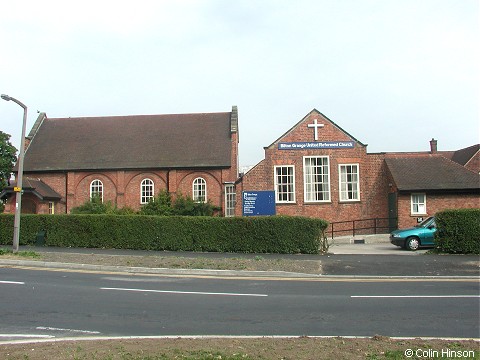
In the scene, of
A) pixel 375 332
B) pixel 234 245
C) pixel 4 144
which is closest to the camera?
pixel 375 332

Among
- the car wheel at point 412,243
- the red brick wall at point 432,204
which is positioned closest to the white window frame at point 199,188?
the red brick wall at point 432,204

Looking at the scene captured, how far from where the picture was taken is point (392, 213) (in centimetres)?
2866

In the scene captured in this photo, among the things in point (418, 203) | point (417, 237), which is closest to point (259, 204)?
point (417, 237)

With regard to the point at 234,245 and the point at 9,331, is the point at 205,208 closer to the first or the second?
the point at 234,245

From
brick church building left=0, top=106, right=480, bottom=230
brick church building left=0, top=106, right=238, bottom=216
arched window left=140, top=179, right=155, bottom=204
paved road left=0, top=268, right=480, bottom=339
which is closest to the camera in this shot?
paved road left=0, top=268, right=480, bottom=339

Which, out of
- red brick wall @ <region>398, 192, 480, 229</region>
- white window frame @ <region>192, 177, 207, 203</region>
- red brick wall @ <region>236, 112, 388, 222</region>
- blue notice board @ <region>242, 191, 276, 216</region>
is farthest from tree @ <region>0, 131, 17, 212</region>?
red brick wall @ <region>398, 192, 480, 229</region>

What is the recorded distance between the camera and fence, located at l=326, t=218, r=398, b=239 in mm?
29312

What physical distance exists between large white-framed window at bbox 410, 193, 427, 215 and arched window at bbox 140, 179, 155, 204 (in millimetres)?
20143

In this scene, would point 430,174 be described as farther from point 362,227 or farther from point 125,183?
point 125,183

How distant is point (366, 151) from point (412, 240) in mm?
9978

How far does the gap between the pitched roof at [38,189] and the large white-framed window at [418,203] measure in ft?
83.3

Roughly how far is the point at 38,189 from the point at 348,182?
22.5 meters

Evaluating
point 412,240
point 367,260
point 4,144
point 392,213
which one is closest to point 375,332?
point 367,260

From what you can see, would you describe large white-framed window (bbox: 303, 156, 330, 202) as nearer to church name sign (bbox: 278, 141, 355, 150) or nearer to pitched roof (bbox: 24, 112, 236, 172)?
church name sign (bbox: 278, 141, 355, 150)
